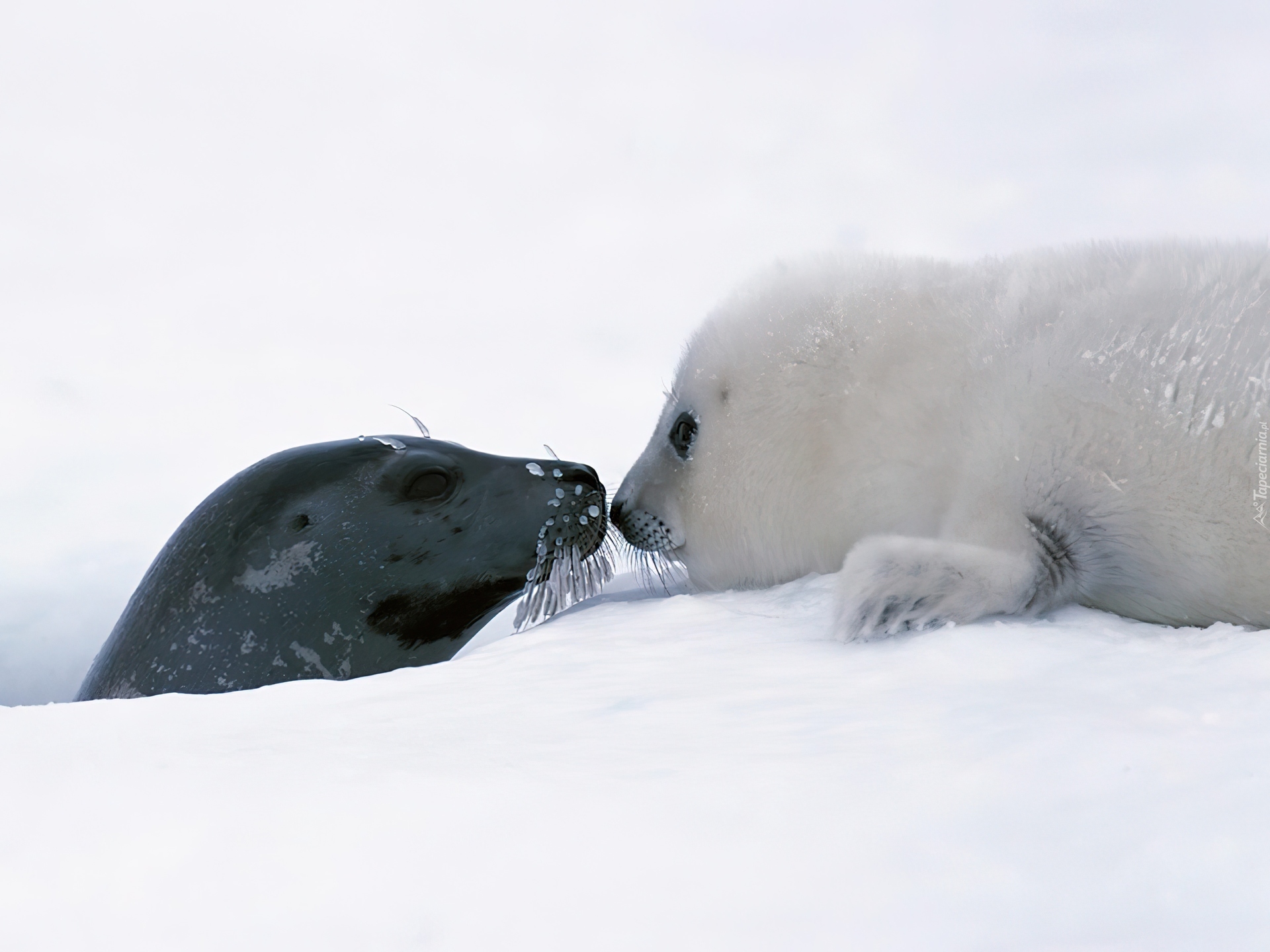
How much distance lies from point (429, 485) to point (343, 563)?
408mm

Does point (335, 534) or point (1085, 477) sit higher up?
point (1085, 477)

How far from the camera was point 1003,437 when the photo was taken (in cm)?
220

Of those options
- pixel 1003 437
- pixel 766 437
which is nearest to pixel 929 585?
pixel 1003 437

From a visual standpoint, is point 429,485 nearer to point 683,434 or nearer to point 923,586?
point 683,434

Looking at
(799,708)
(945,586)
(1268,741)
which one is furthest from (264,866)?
(945,586)

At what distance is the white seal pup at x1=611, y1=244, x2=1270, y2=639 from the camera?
1952 millimetres

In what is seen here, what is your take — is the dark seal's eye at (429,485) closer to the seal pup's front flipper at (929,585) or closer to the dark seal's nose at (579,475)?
the dark seal's nose at (579,475)

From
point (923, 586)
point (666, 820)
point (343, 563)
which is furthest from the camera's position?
point (343, 563)

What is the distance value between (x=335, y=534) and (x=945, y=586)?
6.58ft

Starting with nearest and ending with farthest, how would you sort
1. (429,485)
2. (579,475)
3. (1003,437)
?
(1003,437) < (429,485) < (579,475)

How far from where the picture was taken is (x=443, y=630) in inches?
133

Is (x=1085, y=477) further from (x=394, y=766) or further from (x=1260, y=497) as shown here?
(x=394, y=766)

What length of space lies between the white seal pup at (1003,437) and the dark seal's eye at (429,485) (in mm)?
934

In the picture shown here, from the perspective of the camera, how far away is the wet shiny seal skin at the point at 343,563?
2.96m
